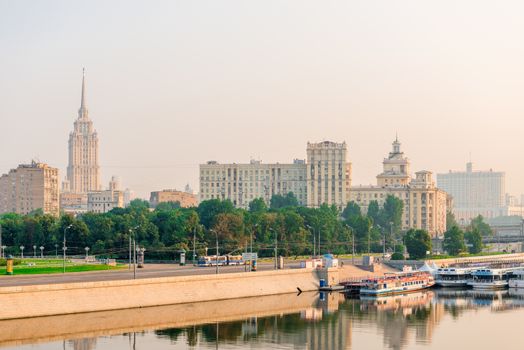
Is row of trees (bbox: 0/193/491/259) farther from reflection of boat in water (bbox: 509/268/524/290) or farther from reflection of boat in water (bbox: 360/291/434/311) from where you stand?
reflection of boat in water (bbox: 360/291/434/311)

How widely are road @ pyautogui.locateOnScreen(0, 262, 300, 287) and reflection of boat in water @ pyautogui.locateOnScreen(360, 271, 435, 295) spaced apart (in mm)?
10851

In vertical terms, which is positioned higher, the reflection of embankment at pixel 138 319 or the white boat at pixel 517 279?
the white boat at pixel 517 279

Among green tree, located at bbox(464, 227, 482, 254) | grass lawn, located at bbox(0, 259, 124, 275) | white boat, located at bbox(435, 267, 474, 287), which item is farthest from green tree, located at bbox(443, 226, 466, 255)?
grass lawn, located at bbox(0, 259, 124, 275)

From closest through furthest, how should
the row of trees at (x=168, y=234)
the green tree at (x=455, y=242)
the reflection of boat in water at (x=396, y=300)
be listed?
1. the reflection of boat in water at (x=396, y=300)
2. the row of trees at (x=168, y=234)
3. the green tree at (x=455, y=242)

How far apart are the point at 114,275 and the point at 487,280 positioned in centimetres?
4937

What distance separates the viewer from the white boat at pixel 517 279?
126m

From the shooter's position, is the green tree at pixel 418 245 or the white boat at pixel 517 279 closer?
the white boat at pixel 517 279

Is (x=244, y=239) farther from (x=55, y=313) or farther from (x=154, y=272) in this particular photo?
(x=55, y=313)

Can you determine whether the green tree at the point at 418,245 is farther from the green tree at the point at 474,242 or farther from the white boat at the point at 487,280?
→ the green tree at the point at 474,242

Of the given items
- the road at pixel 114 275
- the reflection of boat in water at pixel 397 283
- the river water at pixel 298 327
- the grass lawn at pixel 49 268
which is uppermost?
the grass lawn at pixel 49 268

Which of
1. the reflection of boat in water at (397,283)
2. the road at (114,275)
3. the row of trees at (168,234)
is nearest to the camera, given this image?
the road at (114,275)

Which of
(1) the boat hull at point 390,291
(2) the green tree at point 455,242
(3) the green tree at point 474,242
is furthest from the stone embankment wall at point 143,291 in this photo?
(3) the green tree at point 474,242

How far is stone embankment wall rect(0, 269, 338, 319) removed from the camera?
79.1 m

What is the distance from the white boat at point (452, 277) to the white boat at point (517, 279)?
5.15 meters
